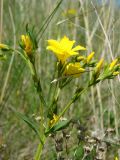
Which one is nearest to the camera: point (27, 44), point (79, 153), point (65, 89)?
point (27, 44)

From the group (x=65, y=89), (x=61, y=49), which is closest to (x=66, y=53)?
(x=61, y=49)

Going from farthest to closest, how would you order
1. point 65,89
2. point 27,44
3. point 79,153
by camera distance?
point 65,89, point 79,153, point 27,44

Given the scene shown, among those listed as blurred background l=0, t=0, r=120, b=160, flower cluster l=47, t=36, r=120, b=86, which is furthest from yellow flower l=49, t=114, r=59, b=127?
blurred background l=0, t=0, r=120, b=160

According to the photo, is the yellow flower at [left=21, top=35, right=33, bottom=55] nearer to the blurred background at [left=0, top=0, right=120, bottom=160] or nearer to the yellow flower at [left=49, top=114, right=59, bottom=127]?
the yellow flower at [left=49, top=114, right=59, bottom=127]

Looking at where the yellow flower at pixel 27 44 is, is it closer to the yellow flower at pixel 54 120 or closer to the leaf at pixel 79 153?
the yellow flower at pixel 54 120

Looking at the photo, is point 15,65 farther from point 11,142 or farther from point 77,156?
point 77,156

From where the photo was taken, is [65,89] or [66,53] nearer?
[66,53]

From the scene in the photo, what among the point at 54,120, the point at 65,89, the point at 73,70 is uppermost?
the point at 73,70

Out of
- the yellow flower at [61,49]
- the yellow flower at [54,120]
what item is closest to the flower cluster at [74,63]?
the yellow flower at [61,49]

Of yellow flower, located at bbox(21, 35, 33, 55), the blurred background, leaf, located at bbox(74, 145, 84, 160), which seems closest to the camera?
yellow flower, located at bbox(21, 35, 33, 55)

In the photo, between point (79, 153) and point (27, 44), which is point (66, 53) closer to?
point (27, 44)

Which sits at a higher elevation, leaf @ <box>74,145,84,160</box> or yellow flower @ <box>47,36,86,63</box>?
yellow flower @ <box>47,36,86,63</box>
